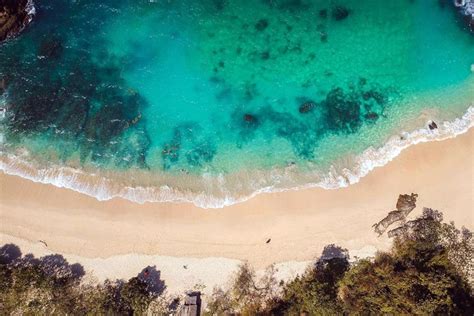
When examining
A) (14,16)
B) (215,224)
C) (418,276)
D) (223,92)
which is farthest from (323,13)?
(14,16)

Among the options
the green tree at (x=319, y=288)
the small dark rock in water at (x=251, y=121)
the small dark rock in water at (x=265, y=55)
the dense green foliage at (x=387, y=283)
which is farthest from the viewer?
the small dark rock in water at (x=265, y=55)

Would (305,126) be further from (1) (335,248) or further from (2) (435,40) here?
(2) (435,40)

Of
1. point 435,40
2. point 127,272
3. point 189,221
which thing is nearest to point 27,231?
point 127,272

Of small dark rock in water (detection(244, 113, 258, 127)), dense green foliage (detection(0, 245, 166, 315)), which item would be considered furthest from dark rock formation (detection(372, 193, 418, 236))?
dense green foliage (detection(0, 245, 166, 315))

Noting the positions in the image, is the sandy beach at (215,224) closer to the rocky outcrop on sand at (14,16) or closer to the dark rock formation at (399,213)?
the dark rock formation at (399,213)

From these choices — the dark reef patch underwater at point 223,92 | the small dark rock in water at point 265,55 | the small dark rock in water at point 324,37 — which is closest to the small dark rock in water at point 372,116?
the dark reef patch underwater at point 223,92

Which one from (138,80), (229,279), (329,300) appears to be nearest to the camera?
(329,300)

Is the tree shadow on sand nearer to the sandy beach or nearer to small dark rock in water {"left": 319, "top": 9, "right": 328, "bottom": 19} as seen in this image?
the sandy beach
